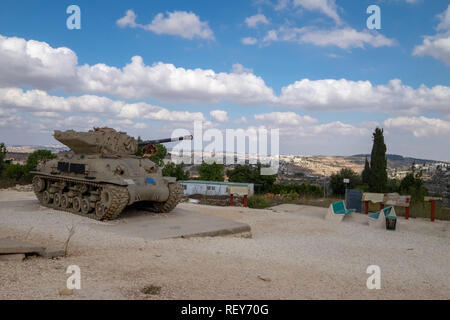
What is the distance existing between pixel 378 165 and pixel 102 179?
2361 centimetres

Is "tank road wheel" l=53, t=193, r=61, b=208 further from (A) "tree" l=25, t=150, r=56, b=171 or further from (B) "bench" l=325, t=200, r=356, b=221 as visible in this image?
(A) "tree" l=25, t=150, r=56, b=171

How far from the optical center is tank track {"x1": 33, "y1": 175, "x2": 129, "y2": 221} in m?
11.1

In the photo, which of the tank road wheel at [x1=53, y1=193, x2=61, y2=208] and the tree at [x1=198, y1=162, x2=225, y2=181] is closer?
the tank road wheel at [x1=53, y1=193, x2=61, y2=208]

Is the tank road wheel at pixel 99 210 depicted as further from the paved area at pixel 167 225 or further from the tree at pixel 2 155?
the tree at pixel 2 155

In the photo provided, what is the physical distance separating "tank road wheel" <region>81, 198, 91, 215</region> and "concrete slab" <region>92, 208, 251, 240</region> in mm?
1091

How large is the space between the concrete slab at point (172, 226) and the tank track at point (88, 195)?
1.61 ft

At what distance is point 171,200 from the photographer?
12688 millimetres

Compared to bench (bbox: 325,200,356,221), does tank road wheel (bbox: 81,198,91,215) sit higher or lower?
higher

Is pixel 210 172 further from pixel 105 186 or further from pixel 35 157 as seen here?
pixel 105 186

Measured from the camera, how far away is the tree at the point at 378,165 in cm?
2962

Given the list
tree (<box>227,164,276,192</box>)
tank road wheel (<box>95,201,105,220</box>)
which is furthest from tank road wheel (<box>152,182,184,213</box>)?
tree (<box>227,164,276,192</box>)

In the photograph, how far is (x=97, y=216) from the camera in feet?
37.8
